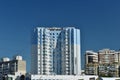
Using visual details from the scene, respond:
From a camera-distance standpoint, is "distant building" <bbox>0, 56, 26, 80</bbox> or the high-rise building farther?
"distant building" <bbox>0, 56, 26, 80</bbox>

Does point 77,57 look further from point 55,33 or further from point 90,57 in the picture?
point 90,57

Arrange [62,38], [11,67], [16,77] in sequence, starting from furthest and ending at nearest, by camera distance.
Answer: [11,67], [62,38], [16,77]

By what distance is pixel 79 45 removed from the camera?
6762 centimetres

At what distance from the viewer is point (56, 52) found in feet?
224

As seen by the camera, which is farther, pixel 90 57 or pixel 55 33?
pixel 90 57

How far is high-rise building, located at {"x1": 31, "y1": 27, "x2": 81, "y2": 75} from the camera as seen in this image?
6694cm

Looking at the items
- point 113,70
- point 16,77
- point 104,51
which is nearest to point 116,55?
point 104,51

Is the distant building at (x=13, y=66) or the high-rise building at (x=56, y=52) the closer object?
the high-rise building at (x=56, y=52)

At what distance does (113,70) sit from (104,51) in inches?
626

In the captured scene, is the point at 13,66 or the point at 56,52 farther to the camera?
the point at 13,66

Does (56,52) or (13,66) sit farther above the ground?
(56,52)

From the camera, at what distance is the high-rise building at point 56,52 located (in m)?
66.9

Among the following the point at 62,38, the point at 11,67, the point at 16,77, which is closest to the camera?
the point at 16,77

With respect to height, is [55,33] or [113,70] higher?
[55,33]
